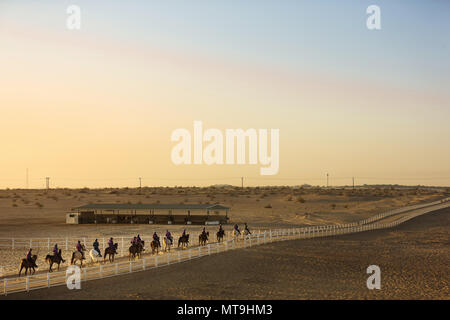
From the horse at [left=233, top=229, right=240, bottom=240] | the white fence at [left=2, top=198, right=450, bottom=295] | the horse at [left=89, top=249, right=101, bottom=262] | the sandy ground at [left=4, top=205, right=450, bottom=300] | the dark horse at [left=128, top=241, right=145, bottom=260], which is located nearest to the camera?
the sandy ground at [left=4, top=205, right=450, bottom=300]

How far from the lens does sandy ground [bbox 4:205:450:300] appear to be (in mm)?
20047

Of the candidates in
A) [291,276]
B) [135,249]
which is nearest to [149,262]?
[135,249]

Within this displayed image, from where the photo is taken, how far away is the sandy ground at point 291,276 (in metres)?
20.0

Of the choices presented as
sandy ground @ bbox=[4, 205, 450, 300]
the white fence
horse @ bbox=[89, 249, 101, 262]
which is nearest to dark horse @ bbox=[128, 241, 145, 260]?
the white fence

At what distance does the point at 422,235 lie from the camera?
47.0 metres

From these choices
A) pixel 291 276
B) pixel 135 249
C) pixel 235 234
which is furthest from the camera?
pixel 235 234

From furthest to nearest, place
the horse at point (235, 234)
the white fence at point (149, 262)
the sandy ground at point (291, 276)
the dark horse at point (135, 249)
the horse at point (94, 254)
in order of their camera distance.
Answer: the horse at point (235, 234)
the dark horse at point (135, 249)
the horse at point (94, 254)
the white fence at point (149, 262)
the sandy ground at point (291, 276)

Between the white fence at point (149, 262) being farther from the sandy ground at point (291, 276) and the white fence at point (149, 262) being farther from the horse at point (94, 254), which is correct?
the horse at point (94, 254)

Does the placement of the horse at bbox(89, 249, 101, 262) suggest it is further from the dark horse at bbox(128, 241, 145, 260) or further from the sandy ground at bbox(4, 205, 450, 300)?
the sandy ground at bbox(4, 205, 450, 300)

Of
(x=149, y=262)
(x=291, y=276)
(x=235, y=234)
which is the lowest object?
(x=291, y=276)

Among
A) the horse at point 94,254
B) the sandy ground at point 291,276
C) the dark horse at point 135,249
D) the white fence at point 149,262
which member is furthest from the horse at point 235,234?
the horse at point 94,254

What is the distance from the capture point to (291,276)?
2420 centimetres

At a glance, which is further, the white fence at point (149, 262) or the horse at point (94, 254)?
the horse at point (94, 254)

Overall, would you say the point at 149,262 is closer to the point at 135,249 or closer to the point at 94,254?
the point at 135,249
